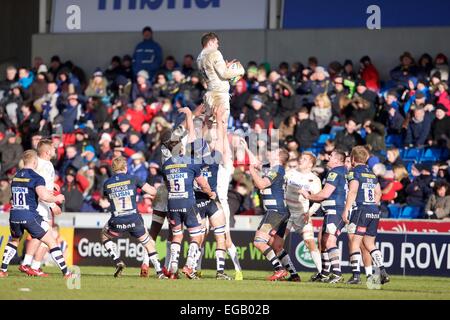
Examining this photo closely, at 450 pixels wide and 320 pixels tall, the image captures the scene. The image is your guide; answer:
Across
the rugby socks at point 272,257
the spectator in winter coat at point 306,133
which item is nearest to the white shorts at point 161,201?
the rugby socks at point 272,257

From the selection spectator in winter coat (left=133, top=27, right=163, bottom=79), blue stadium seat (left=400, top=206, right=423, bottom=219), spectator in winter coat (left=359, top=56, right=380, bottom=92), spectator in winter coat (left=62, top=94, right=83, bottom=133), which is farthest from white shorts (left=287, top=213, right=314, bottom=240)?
spectator in winter coat (left=133, top=27, right=163, bottom=79)

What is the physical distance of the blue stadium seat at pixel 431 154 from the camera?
2789cm

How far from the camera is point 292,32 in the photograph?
3225 centimetres

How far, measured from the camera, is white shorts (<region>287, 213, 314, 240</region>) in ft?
70.7

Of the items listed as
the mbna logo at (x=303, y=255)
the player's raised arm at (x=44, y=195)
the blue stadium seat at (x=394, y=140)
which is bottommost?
the mbna logo at (x=303, y=255)

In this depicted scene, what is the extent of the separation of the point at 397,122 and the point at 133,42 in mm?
9160

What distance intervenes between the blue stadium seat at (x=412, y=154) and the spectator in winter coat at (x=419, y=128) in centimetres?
13

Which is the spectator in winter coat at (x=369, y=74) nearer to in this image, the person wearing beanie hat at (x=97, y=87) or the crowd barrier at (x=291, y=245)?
the crowd barrier at (x=291, y=245)

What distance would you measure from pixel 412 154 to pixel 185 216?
32.8ft

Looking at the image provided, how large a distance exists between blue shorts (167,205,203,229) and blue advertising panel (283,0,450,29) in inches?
519
